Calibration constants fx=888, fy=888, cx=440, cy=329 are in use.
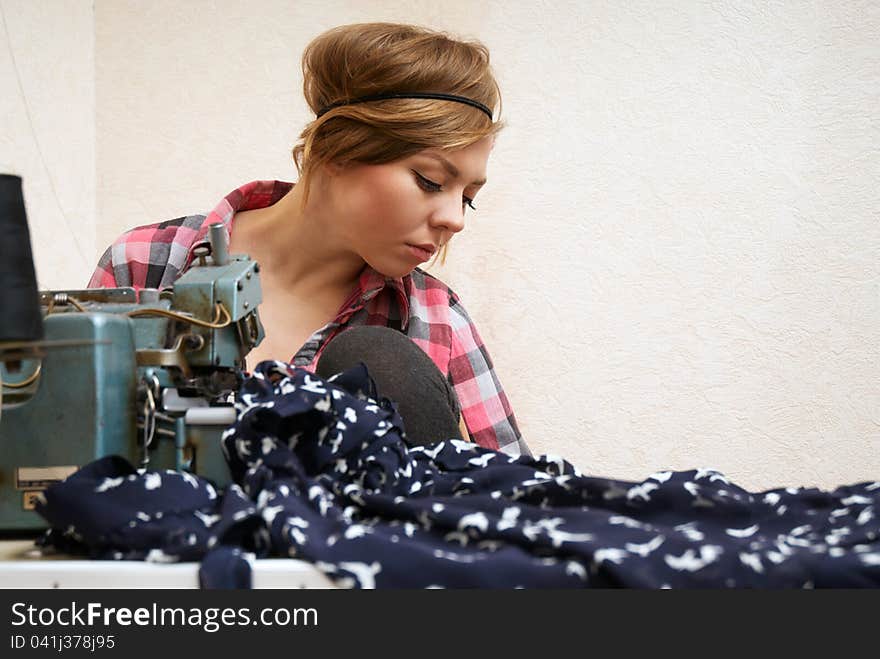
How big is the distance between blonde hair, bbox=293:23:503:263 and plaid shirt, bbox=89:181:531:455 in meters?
0.32

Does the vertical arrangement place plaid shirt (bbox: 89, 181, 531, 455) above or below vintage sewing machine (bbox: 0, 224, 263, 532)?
above

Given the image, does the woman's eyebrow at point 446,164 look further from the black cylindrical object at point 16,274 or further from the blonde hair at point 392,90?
the black cylindrical object at point 16,274

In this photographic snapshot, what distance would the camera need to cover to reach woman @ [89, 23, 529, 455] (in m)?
1.67

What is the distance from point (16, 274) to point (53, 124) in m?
1.84

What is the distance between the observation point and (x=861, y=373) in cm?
233

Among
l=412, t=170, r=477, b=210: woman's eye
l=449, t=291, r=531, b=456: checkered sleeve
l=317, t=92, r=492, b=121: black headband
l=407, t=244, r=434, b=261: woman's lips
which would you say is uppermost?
l=317, t=92, r=492, b=121: black headband

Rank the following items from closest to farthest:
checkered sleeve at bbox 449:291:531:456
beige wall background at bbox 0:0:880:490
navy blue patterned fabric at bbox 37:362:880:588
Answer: navy blue patterned fabric at bbox 37:362:880:588 → checkered sleeve at bbox 449:291:531:456 → beige wall background at bbox 0:0:880:490

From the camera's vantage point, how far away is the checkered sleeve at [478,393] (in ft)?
6.04

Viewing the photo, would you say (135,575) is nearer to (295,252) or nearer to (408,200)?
(408,200)

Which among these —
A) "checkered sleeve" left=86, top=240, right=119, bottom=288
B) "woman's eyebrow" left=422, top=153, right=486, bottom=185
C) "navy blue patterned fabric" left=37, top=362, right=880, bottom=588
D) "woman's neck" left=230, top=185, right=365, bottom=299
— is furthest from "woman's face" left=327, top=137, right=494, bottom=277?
"navy blue patterned fabric" left=37, top=362, right=880, bottom=588

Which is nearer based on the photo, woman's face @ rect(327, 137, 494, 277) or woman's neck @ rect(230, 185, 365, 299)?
woman's face @ rect(327, 137, 494, 277)

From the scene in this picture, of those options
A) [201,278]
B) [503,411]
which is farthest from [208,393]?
[503,411]

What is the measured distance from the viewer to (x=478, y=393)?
6.31 ft

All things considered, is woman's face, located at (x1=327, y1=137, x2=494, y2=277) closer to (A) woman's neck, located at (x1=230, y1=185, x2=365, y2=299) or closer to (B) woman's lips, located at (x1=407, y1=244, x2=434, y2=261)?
(B) woman's lips, located at (x1=407, y1=244, x2=434, y2=261)
